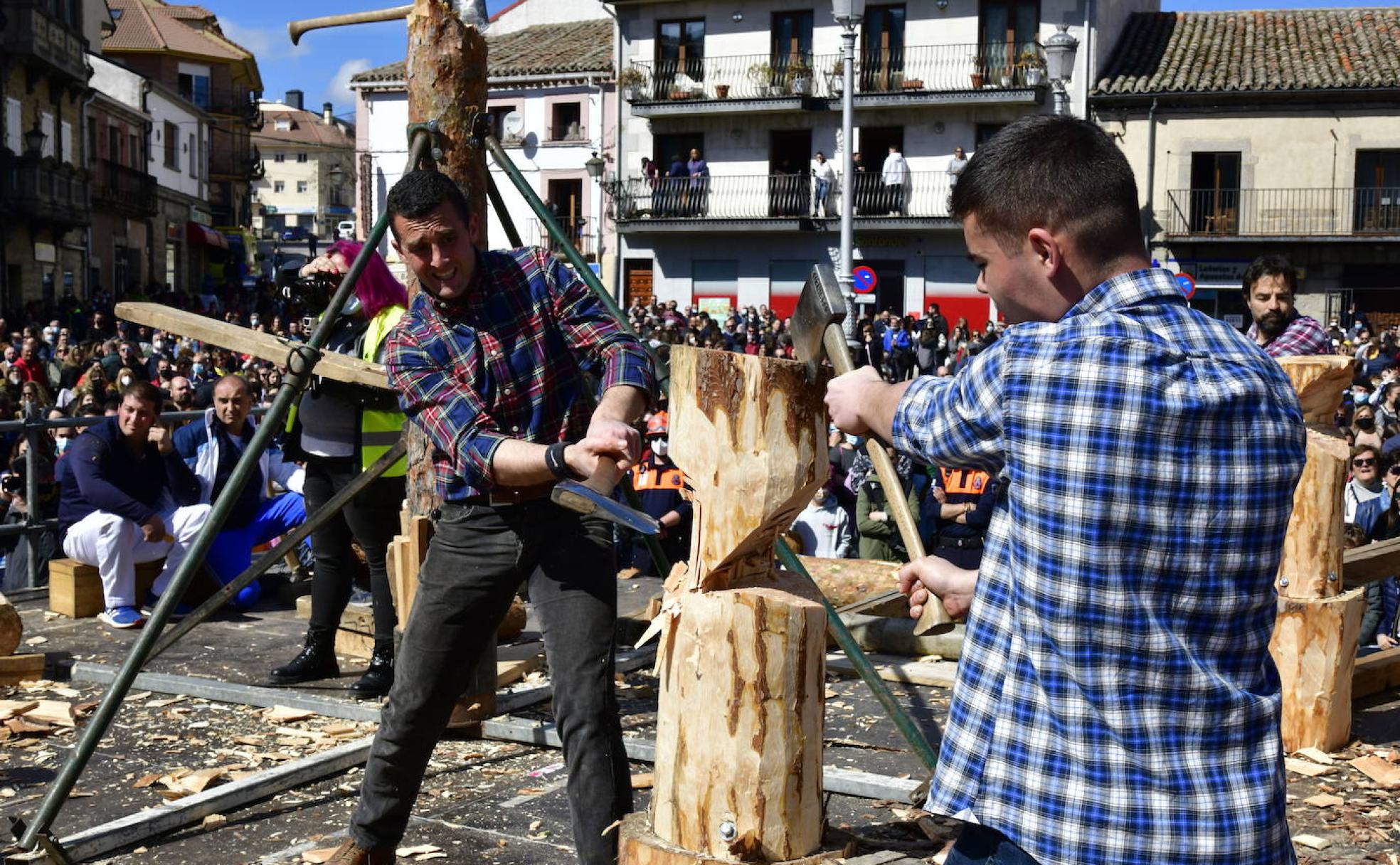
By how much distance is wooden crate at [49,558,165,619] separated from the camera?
8.10 meters

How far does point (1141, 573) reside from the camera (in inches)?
81.0

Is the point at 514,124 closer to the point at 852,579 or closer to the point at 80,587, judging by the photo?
the point at 80,587

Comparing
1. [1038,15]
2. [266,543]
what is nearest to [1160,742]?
[266,543]

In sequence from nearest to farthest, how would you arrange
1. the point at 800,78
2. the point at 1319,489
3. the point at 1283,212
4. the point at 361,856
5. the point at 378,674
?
the point at 361,856 < the point at 1319,489 < the point at 378,674 < the point at 1283,212 < the point at 800,78

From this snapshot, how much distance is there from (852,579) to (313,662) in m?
2.68

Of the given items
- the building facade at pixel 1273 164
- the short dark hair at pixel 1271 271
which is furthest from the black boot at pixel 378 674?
the building facade at pixel 1273 164

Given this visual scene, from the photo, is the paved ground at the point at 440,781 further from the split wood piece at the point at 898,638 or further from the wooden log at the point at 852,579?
the wooden log at the point at 852,579

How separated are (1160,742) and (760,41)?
36660 millimetres

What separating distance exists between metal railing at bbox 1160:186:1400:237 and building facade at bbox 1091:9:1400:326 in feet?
0.11

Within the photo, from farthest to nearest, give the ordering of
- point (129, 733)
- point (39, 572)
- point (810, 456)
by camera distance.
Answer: point (39, 572), point (129, 733), point (810, 456)

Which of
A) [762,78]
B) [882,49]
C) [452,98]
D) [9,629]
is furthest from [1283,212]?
[9,629]

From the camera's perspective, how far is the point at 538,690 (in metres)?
6.17

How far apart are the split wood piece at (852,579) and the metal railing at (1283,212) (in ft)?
94.6

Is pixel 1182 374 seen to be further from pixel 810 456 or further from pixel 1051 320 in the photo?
pixel 810 456
